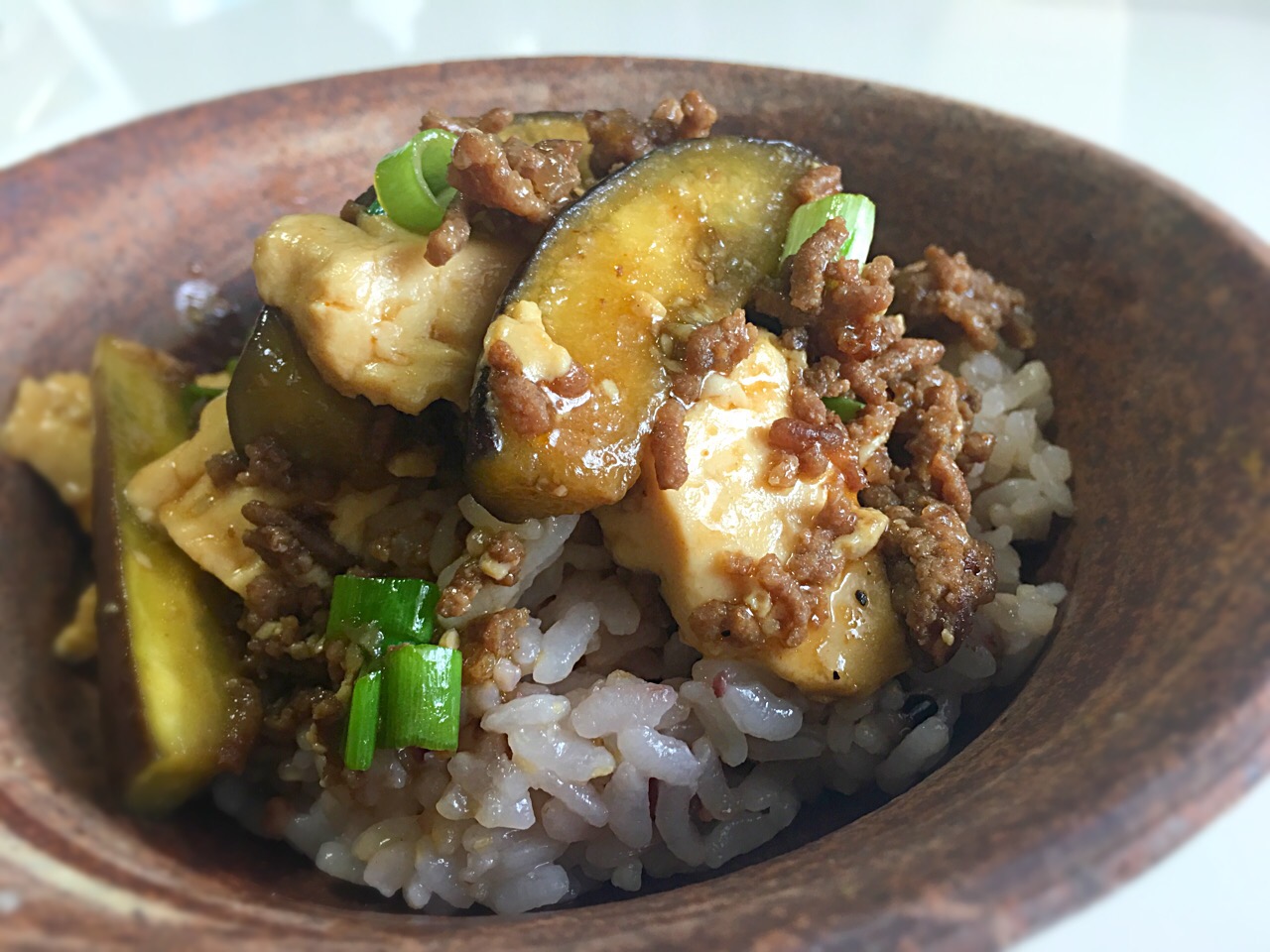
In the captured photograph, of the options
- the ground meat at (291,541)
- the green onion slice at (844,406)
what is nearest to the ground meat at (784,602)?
the green onion slice at (844,406)

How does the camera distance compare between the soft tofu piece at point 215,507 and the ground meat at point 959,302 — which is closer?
the soft tofu piece at point 215,507

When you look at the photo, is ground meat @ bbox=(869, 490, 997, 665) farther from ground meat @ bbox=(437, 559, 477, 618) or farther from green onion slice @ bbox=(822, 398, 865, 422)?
ground meat @ bbox=(437, 559, 477, 618)

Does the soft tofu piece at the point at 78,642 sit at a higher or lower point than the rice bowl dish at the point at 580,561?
lower

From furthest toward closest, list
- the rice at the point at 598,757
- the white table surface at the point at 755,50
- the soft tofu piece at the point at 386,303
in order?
the white table surface at the point at 755,50 < the rice at the point at 598,757 < the soft tofu piece at the point at 386,303

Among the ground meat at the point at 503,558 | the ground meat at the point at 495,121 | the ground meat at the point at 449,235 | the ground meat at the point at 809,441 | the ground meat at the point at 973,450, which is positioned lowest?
the ground meat at the point at 503,558

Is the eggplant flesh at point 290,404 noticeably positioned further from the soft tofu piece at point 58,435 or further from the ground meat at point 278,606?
the soft tofu piece at point 58,435

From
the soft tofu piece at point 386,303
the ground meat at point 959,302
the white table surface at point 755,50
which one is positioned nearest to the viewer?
the soft tofu piece at point 386,303
